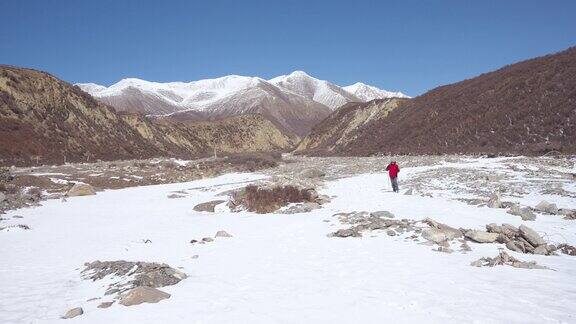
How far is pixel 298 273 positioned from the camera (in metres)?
9.37

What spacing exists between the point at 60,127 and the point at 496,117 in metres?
59.6

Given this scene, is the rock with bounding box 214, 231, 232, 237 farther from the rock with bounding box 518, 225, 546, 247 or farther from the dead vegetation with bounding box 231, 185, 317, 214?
the rock with bounding box 518, 225, 546, 247

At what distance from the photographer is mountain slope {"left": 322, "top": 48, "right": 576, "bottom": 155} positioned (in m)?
39.3

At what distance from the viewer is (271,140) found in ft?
466

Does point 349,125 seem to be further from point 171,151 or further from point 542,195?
point 542,195

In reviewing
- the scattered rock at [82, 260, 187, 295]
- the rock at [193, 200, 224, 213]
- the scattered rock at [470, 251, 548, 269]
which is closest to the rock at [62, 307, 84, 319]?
the scattered rock at [82, 260, 187, 295]

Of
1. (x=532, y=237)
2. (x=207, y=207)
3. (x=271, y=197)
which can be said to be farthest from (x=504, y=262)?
(x=207, y=207)

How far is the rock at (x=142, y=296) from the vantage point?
7.92 metres

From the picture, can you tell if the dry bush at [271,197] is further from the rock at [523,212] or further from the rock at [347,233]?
the rock at [523,212]

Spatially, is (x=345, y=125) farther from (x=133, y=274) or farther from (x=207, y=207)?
(x=133, y=274)

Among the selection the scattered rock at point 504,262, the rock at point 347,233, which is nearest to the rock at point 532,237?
the scattered rock at point 504,262

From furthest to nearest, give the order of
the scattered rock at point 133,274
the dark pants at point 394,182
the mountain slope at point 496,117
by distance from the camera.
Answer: the mountain slope at point 496,117, the dark pants at point 394,182, the scattered rock at point 133,274

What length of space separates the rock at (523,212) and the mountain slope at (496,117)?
22.1m

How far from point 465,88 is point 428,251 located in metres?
55.5
